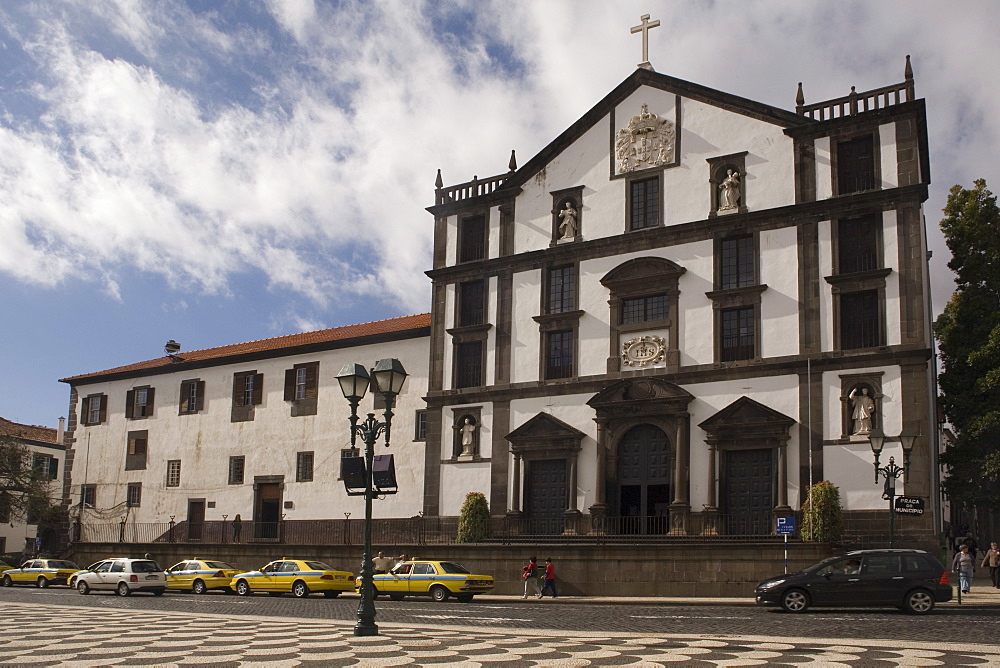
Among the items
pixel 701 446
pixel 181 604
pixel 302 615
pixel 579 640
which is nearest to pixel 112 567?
pixel 181 604

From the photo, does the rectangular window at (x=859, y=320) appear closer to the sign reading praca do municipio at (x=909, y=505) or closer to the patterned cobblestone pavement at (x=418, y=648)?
the sign reading praca do municipio at (x=909, y=505)

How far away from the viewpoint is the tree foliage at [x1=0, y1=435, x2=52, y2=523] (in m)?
49.6

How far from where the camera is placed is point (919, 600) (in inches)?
886

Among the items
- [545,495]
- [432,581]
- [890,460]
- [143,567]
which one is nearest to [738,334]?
[890,460]

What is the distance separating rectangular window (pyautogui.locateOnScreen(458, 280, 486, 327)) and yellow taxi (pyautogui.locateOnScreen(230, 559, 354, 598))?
38.1 feet

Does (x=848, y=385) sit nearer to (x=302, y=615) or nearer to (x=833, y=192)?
(x=833, y=192)

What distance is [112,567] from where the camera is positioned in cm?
3481

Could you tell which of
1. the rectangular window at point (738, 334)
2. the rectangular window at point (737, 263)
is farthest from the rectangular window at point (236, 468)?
the rectangular window at point (737, 263)

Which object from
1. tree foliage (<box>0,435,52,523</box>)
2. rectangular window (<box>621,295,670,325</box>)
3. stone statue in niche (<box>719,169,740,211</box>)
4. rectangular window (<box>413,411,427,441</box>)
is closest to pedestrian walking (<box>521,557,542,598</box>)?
rectangular window (<box>621,295,670,325</box>)

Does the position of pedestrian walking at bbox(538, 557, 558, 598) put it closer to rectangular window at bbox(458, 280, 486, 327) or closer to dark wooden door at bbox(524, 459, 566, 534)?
dark wooden door at bbox(524, 459, 566, 534)

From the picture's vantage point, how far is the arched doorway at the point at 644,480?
113ft

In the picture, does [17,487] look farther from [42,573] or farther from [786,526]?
[786,526]

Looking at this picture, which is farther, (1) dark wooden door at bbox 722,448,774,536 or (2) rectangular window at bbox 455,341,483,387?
(2) rectangular window at bbox 455,341,483,387

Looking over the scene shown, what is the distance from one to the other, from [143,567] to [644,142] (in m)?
22.8
